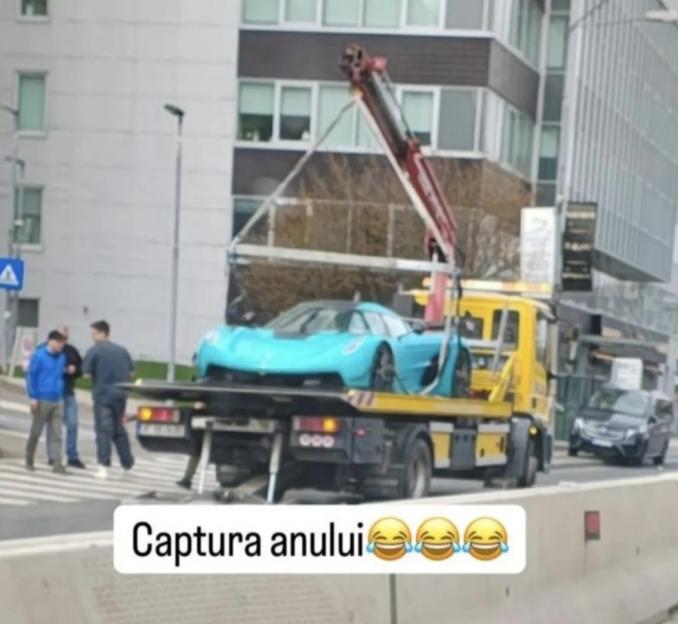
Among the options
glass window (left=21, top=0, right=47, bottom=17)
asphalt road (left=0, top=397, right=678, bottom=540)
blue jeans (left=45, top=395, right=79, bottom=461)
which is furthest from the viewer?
glass window (left=21, top=0, right=47, bottom=17)

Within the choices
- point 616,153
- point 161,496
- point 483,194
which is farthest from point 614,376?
point 161,496

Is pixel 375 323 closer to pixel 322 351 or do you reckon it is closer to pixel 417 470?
pixel 322 351

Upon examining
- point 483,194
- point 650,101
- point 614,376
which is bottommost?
point 614,376

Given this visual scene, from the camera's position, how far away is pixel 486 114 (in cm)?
4997

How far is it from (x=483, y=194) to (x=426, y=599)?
117 ft

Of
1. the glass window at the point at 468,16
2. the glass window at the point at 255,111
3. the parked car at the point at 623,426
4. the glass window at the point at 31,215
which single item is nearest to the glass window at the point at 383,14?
the glass window at the point at 468,16

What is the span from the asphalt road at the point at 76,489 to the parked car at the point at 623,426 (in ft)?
21.6

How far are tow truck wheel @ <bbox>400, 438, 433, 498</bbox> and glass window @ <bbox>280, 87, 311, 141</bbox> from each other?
109 ft

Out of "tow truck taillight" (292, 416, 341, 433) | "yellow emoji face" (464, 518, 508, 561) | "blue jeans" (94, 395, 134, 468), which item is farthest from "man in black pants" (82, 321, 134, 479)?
"yellow emoji face" (464, 518, 508, 561)

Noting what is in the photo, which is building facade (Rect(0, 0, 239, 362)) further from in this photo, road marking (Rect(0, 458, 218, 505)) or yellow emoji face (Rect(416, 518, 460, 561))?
yellow emoji face (Rect(416, 518, 460, 561))

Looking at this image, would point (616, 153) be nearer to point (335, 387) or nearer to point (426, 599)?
point (335, 387)

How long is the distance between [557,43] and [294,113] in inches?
383

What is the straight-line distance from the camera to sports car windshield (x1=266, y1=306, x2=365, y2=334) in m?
18.4

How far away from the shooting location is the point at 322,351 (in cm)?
1759
